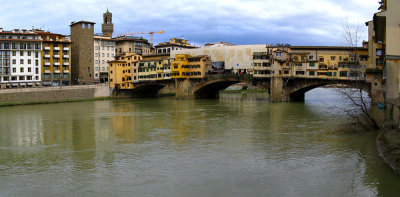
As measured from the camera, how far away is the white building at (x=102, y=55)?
203ft

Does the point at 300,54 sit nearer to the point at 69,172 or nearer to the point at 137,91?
the point at 137,91

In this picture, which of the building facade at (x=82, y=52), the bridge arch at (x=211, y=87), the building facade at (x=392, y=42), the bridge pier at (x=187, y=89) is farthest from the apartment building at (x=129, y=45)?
the building facade at (x=392, y=42)

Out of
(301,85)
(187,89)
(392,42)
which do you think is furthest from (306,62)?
(392,42)

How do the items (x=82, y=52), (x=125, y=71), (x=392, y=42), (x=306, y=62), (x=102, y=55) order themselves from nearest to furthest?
(x=392, y=42)
(x=306, y=62)
(x=125, y=71)
(x=82, y=52)
(x=102, y=55)

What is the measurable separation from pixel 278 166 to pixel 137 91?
144 feet

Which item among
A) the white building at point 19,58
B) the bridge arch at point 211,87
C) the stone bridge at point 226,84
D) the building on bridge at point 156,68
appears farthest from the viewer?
the building on bridge at point 156,68

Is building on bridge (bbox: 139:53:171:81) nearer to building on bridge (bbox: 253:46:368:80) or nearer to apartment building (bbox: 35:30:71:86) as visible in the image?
apartment building (bbox: 35:30:71:86)

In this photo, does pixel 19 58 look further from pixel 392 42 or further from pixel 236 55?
pixel 392 42

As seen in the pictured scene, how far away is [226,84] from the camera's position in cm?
4719

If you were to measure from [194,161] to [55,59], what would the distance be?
44.1 meters

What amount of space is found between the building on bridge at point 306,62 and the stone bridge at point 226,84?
59 cm

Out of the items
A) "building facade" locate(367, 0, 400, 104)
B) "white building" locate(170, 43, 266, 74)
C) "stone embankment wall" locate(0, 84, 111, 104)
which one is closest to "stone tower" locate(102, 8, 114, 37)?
"stone embankment wall" locate(0, 84, 111, 104)

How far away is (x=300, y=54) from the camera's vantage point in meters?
37.3

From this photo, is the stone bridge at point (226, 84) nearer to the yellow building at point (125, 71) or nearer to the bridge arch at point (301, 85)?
the bridge arch at point (301, 85)
